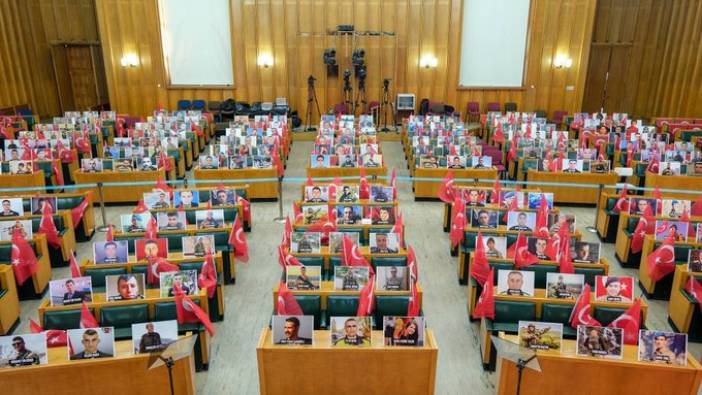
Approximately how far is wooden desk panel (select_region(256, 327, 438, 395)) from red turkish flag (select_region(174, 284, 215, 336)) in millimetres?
975

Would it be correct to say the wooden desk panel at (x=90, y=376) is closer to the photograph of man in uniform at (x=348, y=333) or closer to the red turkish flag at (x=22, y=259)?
the photograph of man in uniform at (x=348, y=333)

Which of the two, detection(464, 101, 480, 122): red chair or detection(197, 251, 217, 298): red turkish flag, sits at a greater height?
detection(464, 101, 480, 122): red chair

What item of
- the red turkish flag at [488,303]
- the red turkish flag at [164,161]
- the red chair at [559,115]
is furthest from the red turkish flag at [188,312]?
the red chair at [559,115]

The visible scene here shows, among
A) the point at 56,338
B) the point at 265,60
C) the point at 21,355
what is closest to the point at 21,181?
the point at 56,338

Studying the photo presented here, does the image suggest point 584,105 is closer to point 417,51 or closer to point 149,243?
point 417,51

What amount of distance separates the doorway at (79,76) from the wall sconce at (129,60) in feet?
Result: 9.23

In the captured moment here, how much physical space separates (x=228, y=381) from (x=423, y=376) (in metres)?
2.21

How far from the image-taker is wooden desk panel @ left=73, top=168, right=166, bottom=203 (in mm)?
11094

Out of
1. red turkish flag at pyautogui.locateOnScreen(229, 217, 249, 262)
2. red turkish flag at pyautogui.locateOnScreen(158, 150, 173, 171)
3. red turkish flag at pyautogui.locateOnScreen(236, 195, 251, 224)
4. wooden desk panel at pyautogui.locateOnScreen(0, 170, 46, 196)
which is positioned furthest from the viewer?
red turkish flag at pyautogui.locateOnScreen(158, 150, 173, 171)

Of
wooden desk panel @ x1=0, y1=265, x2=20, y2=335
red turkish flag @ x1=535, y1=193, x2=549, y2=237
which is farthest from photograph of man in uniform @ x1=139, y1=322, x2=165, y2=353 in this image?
red turkish flag @ x1=535, y1=193, x2=549, y2=237

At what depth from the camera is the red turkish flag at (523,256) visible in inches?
264

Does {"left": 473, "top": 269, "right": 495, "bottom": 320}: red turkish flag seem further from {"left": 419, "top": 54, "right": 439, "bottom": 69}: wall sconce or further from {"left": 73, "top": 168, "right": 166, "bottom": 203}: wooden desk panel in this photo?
{"left": 419, "top": 54, "right": 439, "bottom": 69}: wall sconce

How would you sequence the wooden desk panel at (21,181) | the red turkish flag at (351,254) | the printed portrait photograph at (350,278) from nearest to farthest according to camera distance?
the printed portrait photograph at (350,278), the red turkish flag at (351,254), the wooden desk panel at (21,181)

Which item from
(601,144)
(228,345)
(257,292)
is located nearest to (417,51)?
(601,144)
